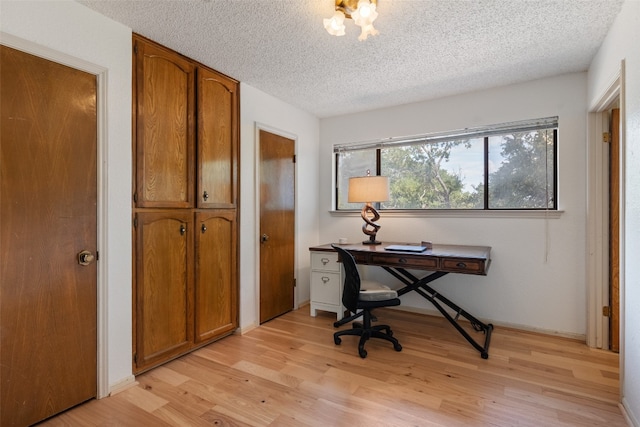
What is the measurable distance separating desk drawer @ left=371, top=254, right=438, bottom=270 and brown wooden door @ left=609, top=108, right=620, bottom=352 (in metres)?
1.41

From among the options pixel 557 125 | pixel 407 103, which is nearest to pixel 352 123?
pixel 407 103

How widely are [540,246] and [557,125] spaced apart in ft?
3.66

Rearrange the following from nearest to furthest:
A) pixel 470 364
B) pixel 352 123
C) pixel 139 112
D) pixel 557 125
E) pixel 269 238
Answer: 1. pixel 139 112
2. pixel 470 364
3. pixel 557 125
4. pixel 269 238
5. pixel 352 123

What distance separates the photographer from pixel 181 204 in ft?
8.06

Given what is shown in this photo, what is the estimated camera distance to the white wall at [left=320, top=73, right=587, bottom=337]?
2.77 metres

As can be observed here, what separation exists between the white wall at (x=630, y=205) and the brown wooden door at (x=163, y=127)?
284 centimetres

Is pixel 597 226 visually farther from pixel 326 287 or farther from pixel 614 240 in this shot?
pixel 326 287

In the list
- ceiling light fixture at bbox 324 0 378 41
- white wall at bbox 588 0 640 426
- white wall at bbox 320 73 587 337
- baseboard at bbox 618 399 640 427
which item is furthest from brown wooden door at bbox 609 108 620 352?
ceiling light fixture at bbox 324 0 378 41

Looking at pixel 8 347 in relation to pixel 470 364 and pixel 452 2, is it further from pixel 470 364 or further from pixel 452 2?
pixel 452 2

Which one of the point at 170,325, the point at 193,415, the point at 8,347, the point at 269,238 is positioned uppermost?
the point at 269,238

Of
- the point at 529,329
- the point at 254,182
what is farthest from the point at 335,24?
the point at 529,329

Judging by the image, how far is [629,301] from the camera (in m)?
1.72

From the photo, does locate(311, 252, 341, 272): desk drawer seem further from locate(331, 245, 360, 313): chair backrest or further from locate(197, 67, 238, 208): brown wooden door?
locate(197, 67, 238, 208): brown wooden door

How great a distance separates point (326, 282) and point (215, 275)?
46.6 inches
